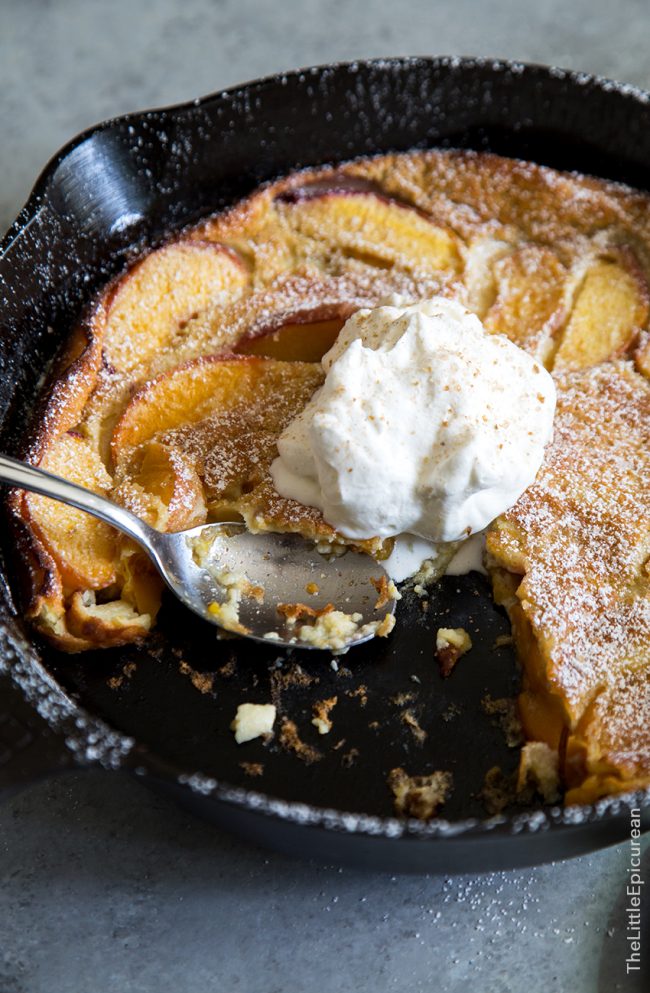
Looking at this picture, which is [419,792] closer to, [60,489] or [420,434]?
[420,434]

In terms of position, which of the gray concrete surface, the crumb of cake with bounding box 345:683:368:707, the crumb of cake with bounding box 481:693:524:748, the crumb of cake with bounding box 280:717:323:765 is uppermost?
the crumb of cake with bounding box 481:693:524:748

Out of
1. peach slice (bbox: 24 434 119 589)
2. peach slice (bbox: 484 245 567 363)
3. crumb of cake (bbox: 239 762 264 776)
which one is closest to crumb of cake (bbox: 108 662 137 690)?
peach slice (bbox: 24 434 119 589)

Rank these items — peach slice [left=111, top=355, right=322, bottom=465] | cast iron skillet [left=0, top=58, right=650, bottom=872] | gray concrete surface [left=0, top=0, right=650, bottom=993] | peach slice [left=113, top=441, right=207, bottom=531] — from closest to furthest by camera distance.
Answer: cast iron skillet [left=0, top=58, right=650, bottom=872] → gray concrete surface [left=0, top=0, right=650, bottom=993] → peach slice [left=113, top=441, right=207, bottom=531] → peach slice [left=111, top=355, right=322, bottom=465]

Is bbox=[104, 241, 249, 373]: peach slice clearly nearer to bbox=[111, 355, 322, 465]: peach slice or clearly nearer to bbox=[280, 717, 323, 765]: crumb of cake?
bbox=[111, 355, 322, 465]: peach slice

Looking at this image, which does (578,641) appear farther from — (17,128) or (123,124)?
(17,128)

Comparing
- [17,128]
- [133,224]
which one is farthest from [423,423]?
[17,128]

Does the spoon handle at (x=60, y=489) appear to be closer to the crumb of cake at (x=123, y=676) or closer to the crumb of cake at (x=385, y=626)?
the crumb of cake at (x=123, y=676)

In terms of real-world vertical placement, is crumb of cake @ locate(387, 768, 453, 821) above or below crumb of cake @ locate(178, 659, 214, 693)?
below
